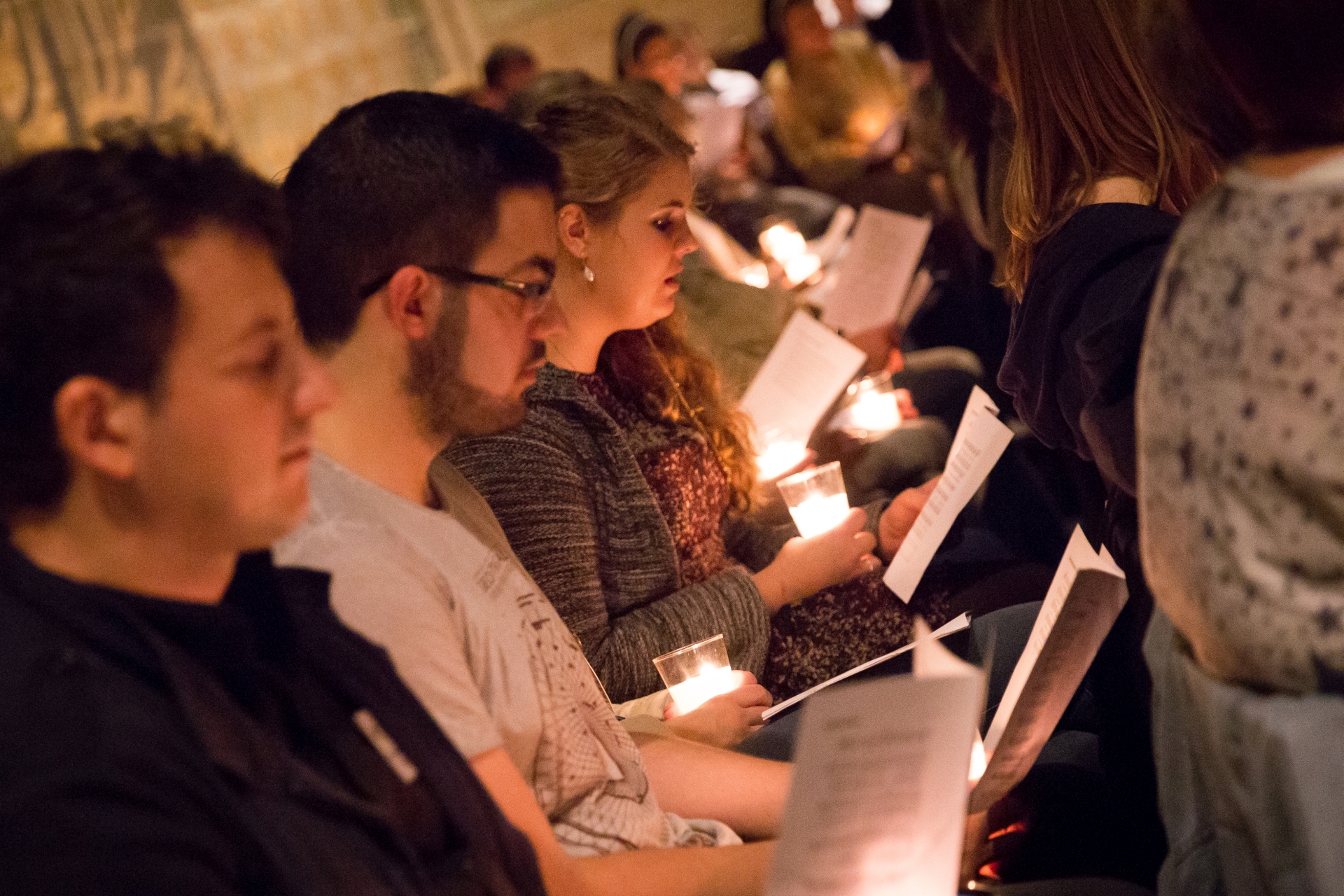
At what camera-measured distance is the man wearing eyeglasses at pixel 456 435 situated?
1.19 m

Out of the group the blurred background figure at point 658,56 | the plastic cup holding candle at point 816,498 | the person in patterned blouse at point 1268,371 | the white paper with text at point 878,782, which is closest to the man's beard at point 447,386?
the white paper with text at point 878,782

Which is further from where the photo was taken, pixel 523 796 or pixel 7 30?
pixel 7 30

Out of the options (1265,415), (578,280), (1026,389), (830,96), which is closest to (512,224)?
(578,280)

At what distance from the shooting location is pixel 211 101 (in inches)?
296

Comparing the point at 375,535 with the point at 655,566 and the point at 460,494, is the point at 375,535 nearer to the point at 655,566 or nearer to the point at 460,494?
the point at 460,494

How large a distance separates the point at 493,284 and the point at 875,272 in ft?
6.76

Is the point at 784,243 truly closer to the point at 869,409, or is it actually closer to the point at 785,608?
the point at 869,409

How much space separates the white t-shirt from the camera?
115 cm

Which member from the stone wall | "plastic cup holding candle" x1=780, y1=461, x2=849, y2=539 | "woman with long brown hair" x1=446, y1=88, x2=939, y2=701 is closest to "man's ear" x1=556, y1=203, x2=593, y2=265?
"woman with long brown hair" x1=446, y1=88, x2=939, y2=701

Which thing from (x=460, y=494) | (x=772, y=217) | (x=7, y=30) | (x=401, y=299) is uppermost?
(x=7, y=30)

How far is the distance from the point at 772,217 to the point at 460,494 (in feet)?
10.9

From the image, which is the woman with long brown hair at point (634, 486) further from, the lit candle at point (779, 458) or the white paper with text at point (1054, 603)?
the white paper with text at point (1054, 603)

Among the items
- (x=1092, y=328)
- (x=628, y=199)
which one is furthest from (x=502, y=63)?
(x=1092, y=328)

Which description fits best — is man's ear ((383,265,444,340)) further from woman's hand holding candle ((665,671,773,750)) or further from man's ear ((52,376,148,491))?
woman's hand holding candle ((665,671,773,750))
